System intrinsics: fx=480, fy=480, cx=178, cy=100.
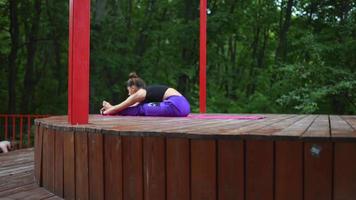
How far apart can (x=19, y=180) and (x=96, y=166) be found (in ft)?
5.01

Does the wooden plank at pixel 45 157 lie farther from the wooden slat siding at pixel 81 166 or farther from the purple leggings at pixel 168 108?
the purple leggings at pixel 168 108

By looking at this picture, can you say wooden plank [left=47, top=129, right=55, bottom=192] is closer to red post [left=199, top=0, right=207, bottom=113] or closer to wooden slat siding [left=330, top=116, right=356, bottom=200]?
wooden slat siding [left=330, top=116, right=356, bottom=200]

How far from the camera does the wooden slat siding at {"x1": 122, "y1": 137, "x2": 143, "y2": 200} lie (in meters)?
2.86

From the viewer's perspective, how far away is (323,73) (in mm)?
9641

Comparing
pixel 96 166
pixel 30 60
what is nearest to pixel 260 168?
pixel 96 166

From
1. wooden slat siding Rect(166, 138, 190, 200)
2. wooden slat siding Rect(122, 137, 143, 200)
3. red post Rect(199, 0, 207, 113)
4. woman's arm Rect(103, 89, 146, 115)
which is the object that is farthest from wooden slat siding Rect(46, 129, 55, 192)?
red post Rect(199, 0, 207, 113)

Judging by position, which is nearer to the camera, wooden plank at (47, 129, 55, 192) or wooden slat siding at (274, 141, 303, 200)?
wooden slat siding at (274, 141, 303, 200)

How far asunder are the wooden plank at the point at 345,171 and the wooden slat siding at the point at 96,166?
56.7 inches

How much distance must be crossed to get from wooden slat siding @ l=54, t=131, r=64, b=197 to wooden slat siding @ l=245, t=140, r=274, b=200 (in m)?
1.61

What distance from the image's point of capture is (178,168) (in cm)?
272

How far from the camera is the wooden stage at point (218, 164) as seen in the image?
2432 millimetres

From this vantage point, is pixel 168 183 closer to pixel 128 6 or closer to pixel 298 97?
pixel 298 97

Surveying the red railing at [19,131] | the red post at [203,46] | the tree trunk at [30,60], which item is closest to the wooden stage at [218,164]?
the red post at [203,46]

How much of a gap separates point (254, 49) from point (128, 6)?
14.8 feet
